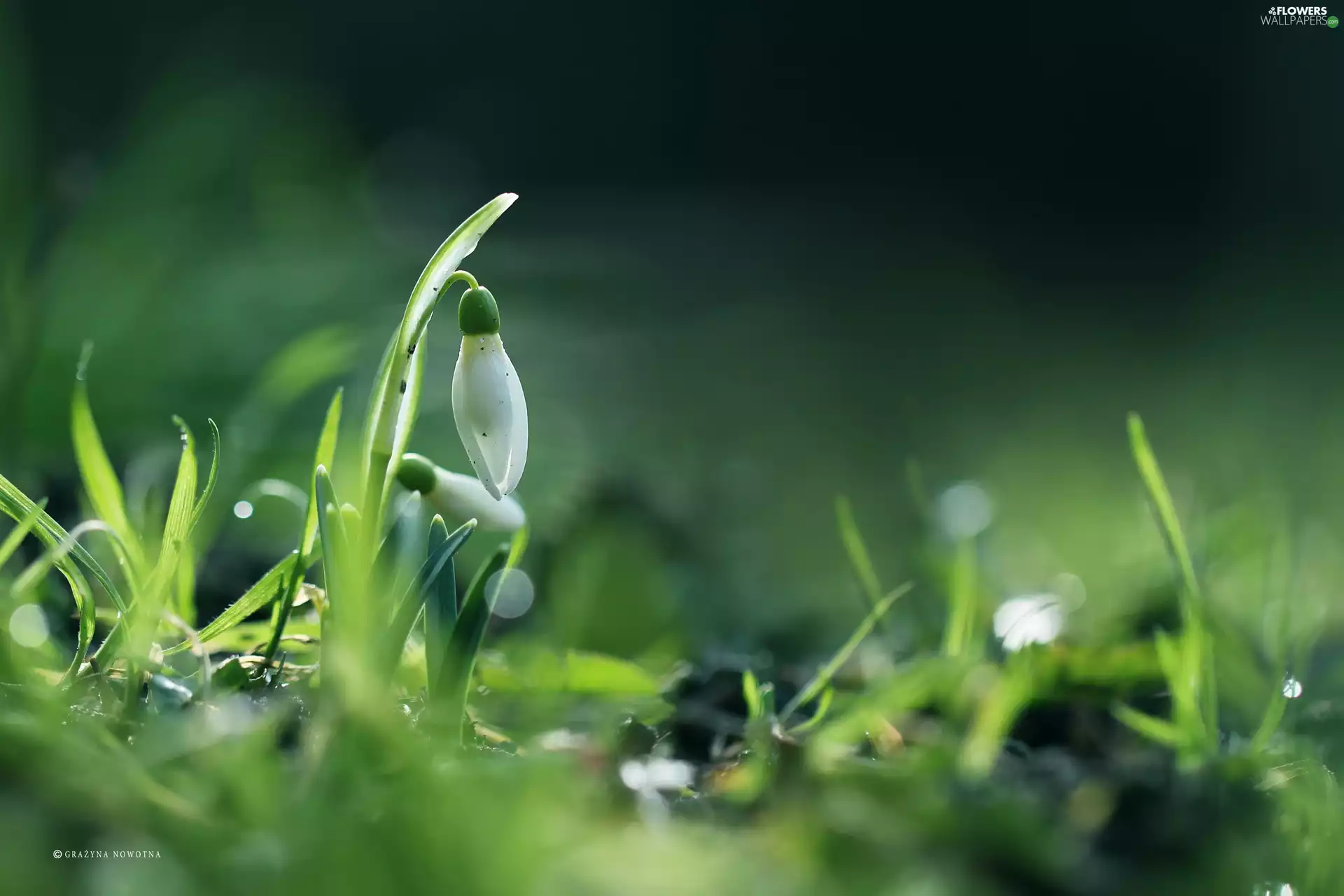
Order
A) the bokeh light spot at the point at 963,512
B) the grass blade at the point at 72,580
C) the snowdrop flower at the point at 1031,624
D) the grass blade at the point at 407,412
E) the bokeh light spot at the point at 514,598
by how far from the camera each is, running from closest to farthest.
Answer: the grass blade at the point at 72,580
the grass blade at the point at 407,412
the snowdrop flower at the point at 1031,624
the bokeh light spot at the point at 963,512
the bokeh light spot at the point at 514,598

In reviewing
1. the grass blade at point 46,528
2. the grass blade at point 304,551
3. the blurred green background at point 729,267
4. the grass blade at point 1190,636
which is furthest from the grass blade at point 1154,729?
the grass blade at point 46,528

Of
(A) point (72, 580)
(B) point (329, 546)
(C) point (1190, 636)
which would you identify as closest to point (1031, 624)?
(C) point (1190, 636)

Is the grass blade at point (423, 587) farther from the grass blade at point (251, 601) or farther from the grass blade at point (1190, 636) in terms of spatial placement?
the grass blade at point (1190, 636)

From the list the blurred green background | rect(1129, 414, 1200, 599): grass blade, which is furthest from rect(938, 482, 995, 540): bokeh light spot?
rect(1129, 414, 1200, 599): grass blade

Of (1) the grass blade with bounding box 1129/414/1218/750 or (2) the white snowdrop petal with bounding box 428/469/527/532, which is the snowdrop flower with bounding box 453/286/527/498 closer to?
(2) the white snowdrop petal with bounding box 428/469/527/532

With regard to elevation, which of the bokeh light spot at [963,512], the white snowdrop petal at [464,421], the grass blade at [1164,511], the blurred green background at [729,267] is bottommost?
the grass blade at [1164,511]

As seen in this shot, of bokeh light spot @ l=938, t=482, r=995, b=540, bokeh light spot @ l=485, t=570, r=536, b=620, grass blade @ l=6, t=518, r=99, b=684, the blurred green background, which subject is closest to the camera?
grass blade @ l=6, t=518, r=99, b=684

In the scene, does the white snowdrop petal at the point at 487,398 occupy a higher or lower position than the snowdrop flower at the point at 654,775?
higher
